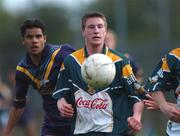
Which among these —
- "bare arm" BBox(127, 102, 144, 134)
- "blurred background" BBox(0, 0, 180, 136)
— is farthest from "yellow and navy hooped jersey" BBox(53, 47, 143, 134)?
"blurred background" BBox(0, 0, 180, 136)

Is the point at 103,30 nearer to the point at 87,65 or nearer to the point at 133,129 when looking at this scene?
the point at 87,65

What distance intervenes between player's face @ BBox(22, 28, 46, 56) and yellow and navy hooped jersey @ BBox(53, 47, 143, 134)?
1.14 metres

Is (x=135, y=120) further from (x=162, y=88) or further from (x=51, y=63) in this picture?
(x=51, y=63)

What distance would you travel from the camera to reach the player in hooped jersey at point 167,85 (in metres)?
7.72

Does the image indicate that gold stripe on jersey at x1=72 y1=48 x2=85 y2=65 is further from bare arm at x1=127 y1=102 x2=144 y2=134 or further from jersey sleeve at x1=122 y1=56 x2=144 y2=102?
bare arm at x1=127 y1=102 x2=144 y2=134

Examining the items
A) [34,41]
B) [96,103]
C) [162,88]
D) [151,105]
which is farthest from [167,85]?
[34,41]

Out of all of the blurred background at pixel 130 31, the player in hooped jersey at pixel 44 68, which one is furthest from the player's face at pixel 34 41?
the blurred background at pixel 130 31

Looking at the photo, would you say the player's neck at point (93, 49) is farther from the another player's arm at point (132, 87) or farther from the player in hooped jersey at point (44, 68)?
the player in hooped jersey at point (44, 68)

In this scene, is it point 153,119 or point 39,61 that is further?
point 153,119

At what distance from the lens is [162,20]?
23.0 meters

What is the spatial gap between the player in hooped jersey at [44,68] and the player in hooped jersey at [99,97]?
92 centimetres

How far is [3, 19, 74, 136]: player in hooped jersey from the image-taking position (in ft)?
30.0

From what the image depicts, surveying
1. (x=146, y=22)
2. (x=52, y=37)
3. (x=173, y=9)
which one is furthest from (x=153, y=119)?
(x=52, y=37)

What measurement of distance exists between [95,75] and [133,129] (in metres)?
0.69
